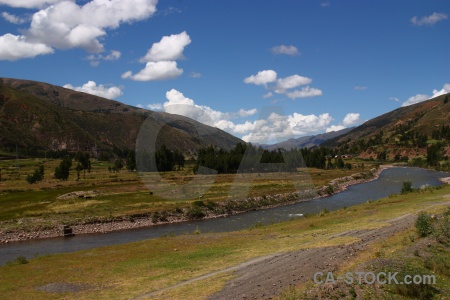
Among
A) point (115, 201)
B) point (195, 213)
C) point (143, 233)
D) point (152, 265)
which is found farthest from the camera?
point (115, 201)

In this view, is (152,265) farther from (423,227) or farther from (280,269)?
(423,227)

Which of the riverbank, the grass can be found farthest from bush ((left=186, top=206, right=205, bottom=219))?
the grass

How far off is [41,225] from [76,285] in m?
41.8

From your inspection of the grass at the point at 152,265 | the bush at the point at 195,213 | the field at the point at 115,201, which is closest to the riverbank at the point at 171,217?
the bush at the point at 195,213

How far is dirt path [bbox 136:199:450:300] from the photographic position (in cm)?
Answer: 1688

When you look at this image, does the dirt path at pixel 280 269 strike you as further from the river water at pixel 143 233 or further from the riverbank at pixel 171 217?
the riverbank at pixel 171 217

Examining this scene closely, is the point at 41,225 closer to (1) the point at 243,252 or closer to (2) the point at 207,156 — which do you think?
(1) the point at 243,252

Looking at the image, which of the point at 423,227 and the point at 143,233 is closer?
the point at 423,227

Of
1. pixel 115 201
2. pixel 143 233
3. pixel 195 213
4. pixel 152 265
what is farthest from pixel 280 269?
pixel 115 201

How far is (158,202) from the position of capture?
77.9m

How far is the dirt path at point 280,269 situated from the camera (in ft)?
55.4

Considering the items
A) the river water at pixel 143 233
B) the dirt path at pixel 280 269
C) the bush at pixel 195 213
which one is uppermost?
the dirt path at pixel 280 269

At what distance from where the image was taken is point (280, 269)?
19891 mm

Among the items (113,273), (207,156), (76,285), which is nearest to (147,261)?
(113,273)
